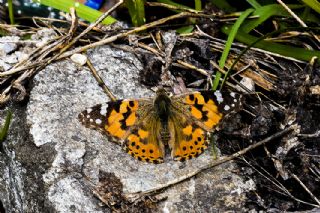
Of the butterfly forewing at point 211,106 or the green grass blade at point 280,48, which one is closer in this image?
the butterfly forewing at point 211,106

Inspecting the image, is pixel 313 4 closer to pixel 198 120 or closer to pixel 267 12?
pixel 267 12

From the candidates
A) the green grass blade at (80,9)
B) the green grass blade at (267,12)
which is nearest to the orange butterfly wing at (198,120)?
the green grass blade at (267,12)

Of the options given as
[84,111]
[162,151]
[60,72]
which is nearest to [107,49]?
[60,72]

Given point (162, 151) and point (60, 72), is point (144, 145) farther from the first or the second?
point (60, 72)

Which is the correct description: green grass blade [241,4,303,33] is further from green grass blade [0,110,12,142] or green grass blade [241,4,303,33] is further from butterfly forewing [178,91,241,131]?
green grass blade [0,110,12,142]

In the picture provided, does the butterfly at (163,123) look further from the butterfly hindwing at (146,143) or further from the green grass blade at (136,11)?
the green grass blade at (136,11)
